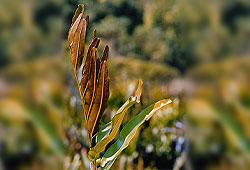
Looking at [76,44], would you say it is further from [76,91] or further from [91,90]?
[76,91]

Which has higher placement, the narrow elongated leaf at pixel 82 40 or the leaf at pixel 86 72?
the narrow elongated leaf at pixel 82 40

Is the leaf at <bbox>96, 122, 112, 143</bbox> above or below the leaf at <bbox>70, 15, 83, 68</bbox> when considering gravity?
below

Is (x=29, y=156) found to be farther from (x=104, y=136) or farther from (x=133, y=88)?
(x=104, y=136)

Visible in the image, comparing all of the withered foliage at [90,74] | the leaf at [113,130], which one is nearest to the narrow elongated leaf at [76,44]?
the withered foliage at [90,74]

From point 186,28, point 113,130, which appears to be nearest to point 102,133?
point 113,130

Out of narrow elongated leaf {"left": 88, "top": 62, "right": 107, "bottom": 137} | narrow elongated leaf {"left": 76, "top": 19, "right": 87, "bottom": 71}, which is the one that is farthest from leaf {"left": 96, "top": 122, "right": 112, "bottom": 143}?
narrow elongated leaf {"left": 76, "top": 19, "right": 87, "bottom": 71}

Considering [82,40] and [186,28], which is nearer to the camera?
[82,40]

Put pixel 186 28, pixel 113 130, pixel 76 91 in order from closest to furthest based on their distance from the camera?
1. pixel 113 130
2. pixel 186 28
3. pixel 76 91

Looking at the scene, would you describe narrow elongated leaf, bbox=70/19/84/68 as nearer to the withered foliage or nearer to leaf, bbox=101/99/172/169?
the withered foliage

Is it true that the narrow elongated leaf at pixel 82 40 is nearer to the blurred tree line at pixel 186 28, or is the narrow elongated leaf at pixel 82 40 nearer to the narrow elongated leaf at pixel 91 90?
the narrow elongated leaf at pixel 91 90
